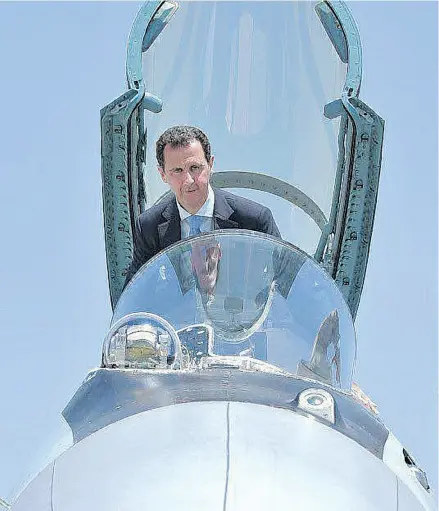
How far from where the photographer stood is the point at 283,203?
24.7 ft

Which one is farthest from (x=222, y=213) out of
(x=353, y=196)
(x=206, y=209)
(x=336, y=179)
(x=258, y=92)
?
(x=258, y=92)

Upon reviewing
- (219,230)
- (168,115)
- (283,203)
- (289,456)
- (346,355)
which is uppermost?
(168,115)

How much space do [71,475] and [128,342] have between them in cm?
103

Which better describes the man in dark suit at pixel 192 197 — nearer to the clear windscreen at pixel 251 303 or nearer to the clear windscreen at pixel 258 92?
the clear windscreen at pixel 251 303

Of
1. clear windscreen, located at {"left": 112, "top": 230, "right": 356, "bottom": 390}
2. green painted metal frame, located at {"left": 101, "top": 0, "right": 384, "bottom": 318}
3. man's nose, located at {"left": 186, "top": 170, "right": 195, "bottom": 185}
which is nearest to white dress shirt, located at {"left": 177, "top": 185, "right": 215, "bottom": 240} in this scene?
man's nose, located at {"left": 186, "top": 170, "right": 195, "bottom": 185}

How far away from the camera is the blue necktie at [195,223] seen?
19.4 feet

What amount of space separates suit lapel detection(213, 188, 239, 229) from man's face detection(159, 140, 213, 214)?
4.4 inches

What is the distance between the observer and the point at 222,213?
239 inches

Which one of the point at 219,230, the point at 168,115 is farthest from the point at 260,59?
the point at 219,230

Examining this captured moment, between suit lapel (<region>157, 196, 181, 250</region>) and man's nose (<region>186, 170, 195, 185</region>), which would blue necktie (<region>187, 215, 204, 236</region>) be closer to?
suit lapel (<region>157, 196, 181, 250</region>)

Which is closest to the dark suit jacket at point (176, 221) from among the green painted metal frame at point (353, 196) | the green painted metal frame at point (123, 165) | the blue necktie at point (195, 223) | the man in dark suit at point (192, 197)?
the man in dark suit at point (192, 197)

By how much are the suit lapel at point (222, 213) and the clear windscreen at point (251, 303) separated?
502mm

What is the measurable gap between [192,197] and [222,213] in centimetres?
24

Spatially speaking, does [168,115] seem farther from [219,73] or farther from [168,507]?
[168,507]
